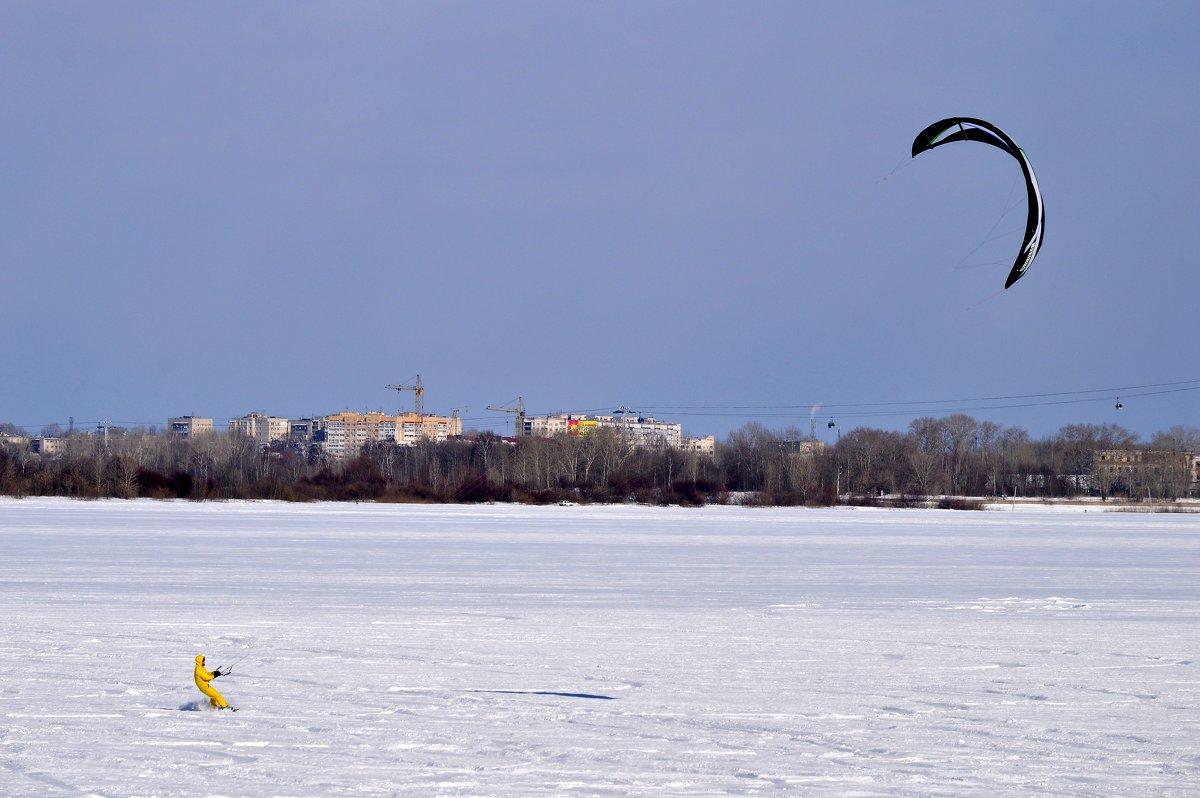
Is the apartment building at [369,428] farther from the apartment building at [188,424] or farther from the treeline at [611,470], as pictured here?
the treeline at [611,470]

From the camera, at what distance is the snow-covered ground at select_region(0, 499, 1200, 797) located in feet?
16.5

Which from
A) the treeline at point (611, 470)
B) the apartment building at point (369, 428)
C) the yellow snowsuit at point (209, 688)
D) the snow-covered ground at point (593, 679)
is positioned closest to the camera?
the snow-covered ground at point (593, 679)

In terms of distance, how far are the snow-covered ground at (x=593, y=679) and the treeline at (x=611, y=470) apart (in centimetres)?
2954

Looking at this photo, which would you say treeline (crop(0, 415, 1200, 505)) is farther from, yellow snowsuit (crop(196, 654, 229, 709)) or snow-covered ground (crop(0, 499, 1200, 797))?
yellow snowsuit (crop(196, 654, 229, 709))

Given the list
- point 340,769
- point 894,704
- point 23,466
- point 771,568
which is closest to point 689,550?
point 771,568

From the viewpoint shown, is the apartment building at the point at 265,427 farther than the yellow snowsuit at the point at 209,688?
Yes

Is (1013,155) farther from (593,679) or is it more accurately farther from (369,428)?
(369,428)

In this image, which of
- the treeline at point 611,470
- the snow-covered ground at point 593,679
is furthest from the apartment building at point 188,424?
the snow-covered ground at point 593,679

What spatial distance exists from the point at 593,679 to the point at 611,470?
2041 inches

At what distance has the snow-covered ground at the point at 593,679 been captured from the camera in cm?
504

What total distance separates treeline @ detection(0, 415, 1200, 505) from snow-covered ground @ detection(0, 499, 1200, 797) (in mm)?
29545

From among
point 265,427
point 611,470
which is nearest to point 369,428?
point 265,427

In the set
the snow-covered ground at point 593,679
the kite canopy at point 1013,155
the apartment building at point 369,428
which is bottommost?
the snow-covered ground at point 593,679

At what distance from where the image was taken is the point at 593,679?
695 centimetres
